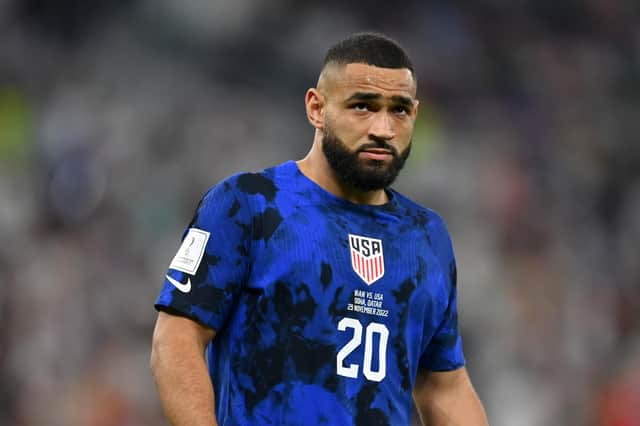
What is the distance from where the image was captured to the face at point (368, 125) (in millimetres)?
3312

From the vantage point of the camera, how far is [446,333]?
353 cm

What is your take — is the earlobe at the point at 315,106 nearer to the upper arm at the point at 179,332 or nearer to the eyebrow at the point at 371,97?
the eyebrow at the point at 371,97

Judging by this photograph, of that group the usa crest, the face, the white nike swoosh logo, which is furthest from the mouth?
the white nike swoosh logo

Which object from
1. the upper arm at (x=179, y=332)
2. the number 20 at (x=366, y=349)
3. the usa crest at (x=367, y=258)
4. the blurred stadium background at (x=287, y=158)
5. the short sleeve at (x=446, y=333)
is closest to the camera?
the upper arm at (x=179, y=332)

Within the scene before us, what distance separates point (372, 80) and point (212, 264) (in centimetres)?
74

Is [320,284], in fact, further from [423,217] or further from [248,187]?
[423,217]

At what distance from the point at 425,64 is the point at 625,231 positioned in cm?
252

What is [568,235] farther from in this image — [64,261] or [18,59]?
[18,59]

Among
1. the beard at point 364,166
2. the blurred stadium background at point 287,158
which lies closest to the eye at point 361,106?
the beard at point 364,166

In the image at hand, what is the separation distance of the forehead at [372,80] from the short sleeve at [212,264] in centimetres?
48

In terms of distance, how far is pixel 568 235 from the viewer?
34.1ft

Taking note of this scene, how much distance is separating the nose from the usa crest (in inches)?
12.1

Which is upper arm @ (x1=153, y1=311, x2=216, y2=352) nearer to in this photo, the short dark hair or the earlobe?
the earlobe

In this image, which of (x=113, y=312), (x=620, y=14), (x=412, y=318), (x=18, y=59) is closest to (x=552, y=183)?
(x=620, y=14)
